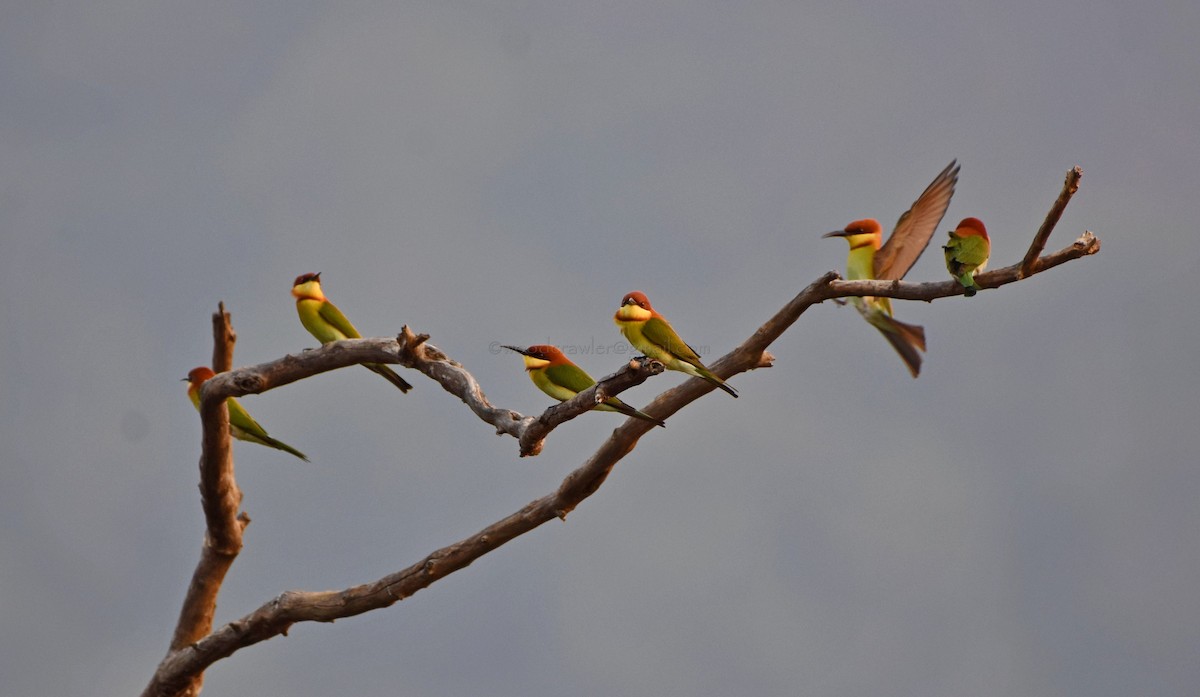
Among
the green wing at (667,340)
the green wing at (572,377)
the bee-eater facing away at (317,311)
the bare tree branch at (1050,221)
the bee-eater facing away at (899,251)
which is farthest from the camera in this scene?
the bee-eater facing away at (317,311)

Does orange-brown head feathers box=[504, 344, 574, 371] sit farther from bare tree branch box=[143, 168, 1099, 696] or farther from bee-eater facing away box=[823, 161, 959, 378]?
bee-eater facing away box=[823, 161, 959, 378]

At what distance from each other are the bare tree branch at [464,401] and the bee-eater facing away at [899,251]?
95 cm

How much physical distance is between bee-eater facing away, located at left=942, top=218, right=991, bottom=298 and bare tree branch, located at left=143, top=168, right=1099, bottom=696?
0.06 metres

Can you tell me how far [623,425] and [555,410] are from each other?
2.26 feet

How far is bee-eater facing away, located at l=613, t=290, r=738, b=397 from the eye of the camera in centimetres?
433

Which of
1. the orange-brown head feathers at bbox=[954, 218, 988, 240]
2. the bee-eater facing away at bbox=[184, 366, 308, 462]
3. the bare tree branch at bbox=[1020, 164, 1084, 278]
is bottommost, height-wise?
the bare tree branch at bbox=[1020, 164, 1084, 278]

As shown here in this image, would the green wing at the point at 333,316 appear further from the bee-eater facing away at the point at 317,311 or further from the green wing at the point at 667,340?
the green wing at the point at 667,340

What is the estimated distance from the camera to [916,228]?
18.0 ft

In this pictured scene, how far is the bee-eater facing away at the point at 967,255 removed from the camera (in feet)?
13.5

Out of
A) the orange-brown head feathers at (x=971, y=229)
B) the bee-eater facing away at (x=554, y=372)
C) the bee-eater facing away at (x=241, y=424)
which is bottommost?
the orange-brown head feathers at (x=971, y=229)

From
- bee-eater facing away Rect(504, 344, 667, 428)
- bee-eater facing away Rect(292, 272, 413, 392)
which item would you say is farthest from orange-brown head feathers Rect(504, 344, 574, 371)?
bee-eater facing away Rect(292, 272, 413, 392)

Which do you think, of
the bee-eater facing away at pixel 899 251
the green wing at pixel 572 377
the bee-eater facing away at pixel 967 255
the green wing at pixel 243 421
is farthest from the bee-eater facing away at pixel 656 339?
the green wing at pixel 243 421

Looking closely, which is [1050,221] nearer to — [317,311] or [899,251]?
[899,251]

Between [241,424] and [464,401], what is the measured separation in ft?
6.22
